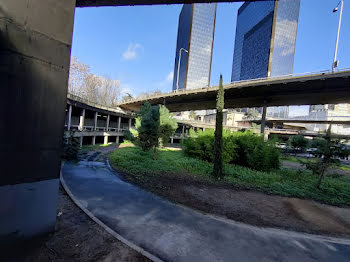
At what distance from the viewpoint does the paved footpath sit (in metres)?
4.06

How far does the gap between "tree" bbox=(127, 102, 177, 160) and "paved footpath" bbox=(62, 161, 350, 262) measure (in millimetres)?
8372

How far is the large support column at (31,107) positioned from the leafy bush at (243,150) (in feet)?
47.7

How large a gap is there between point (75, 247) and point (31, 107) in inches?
139

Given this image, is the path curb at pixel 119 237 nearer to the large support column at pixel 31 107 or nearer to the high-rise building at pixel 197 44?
the large support column at pixel 31 107

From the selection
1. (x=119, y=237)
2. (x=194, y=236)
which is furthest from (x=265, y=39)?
(x=119, y=237)

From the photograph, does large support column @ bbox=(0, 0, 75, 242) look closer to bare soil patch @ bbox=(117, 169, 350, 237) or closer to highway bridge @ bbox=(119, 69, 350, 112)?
bare soil patch @ bbox=(117, 169, 350, 237)

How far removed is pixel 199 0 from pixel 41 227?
6868 millimetres

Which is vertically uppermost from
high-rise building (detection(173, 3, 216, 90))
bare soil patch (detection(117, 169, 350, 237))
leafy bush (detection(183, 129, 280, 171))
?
high-rise building (detection(173, 3, 216, 90))

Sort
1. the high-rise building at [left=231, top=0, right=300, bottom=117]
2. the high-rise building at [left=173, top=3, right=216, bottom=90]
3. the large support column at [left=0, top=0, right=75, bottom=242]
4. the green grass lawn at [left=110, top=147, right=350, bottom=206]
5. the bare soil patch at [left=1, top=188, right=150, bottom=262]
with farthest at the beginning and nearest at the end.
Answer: the high-rise building at [left=173, top=3, right=216, bottom=90] < the high-rise building at [left=231, top=0, right=300, bottom=117] < the green grass lawn at [left=110, top=147, right=350, bottom=206] < the bare soil patch at [left=1, top=188, right=150, bottom=262] < the large support column at [left=0, top=0, right=75, bottom=242]

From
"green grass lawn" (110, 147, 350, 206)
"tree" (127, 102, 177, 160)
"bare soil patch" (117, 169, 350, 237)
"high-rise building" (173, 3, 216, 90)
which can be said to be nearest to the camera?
"bare soil patch" (117, 169, 350, 237)

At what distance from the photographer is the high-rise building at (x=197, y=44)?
118 meters

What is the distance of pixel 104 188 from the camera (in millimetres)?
7852

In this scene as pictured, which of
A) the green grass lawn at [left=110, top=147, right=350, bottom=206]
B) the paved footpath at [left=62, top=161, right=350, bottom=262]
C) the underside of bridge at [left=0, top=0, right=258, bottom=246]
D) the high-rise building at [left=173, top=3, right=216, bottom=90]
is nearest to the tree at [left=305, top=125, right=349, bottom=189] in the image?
the green grass lawn at [left=110, top=147, right=350, bottom=206]

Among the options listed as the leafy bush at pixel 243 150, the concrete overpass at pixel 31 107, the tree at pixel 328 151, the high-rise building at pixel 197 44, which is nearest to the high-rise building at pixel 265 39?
the high-rise building at pixel 197 44
